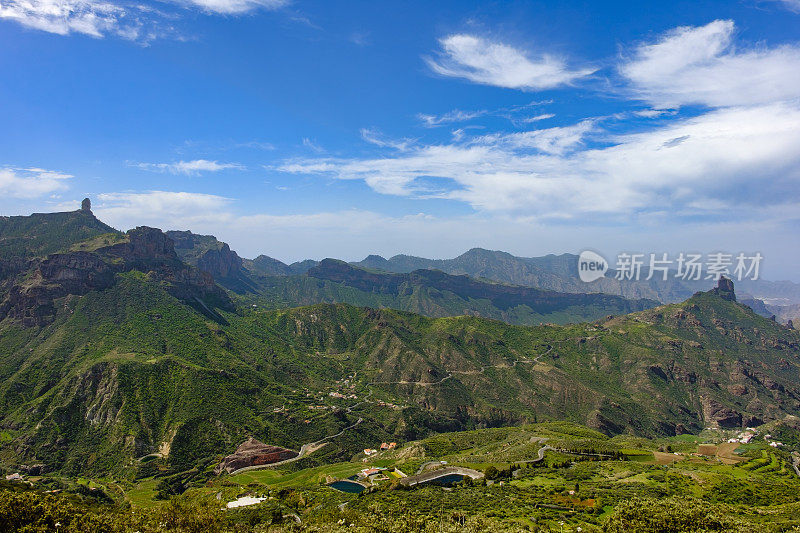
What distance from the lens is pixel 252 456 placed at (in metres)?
170

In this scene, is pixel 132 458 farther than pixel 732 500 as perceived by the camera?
Yes

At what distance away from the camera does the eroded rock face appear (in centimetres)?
16400

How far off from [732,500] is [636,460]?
42978mm

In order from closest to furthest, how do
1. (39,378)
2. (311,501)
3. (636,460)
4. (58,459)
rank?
(311,501) → (636,460) → (58,459) → (39,378)

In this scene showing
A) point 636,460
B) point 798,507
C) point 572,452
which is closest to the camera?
point 798,507

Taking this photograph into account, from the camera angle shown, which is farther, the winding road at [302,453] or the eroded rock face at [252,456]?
the winding road at [302,453]

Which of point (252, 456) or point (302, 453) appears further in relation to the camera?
point (302, 453)

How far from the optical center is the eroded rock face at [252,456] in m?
164

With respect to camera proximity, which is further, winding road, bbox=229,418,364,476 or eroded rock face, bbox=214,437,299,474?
winding road, bbox=229,418,364,476

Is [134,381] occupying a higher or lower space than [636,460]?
lower

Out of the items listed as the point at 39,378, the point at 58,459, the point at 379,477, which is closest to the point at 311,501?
Result: the point at 379,477

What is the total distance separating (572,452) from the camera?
139 meters

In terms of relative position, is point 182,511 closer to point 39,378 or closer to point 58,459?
point 58,459

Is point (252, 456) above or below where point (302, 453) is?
above
